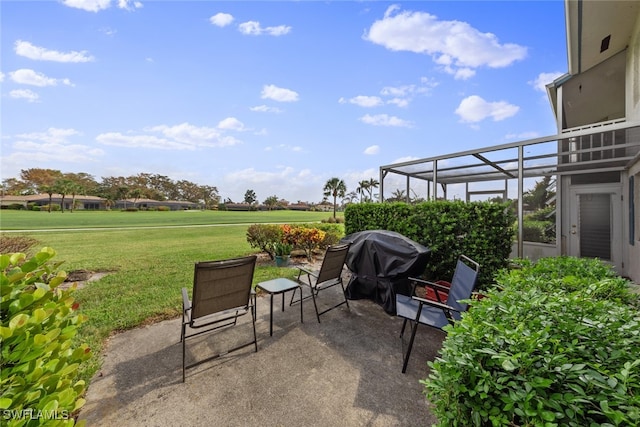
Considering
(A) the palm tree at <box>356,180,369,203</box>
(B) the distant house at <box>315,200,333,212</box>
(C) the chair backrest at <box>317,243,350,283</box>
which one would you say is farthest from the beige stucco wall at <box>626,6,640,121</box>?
(B) the distant house at <box>315,200,333,212</box>

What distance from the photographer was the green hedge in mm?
4656

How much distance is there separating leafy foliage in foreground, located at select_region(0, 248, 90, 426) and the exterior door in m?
9.34

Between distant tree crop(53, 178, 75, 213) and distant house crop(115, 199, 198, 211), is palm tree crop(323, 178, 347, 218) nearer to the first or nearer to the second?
distant house crop(115, 199, 198, 211)

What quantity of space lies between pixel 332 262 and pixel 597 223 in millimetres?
7150

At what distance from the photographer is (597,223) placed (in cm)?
625

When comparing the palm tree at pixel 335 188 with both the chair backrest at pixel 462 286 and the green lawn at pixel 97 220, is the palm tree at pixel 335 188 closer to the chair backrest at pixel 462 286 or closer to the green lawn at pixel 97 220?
the green lawn at pixel 97 220

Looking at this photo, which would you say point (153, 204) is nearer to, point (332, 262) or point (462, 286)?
point (332, 262)

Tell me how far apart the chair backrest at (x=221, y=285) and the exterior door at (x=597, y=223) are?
8.27 m

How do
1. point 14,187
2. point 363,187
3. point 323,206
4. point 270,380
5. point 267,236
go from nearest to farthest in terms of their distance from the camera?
point 270,380 → point 267,236 → point 363,187 → point 14,187 → point 323,206

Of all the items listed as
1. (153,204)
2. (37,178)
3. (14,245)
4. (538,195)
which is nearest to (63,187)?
(37,178)

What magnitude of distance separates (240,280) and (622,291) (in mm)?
3488

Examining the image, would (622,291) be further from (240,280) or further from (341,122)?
(341,122)

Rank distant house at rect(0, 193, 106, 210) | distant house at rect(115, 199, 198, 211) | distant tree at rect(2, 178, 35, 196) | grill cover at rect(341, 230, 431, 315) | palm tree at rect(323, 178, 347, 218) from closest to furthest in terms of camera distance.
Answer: grill cover at rect(341, 230, 431, 315) < palm tree at rect(323, 178, 347, 218) < distant house at rect(0, 193, 106, 210) < distant tree at rect(2, 178, 35, 196) < distant house at rect(115, 199, 198, 211)

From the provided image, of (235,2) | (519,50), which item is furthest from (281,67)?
(519,50)
